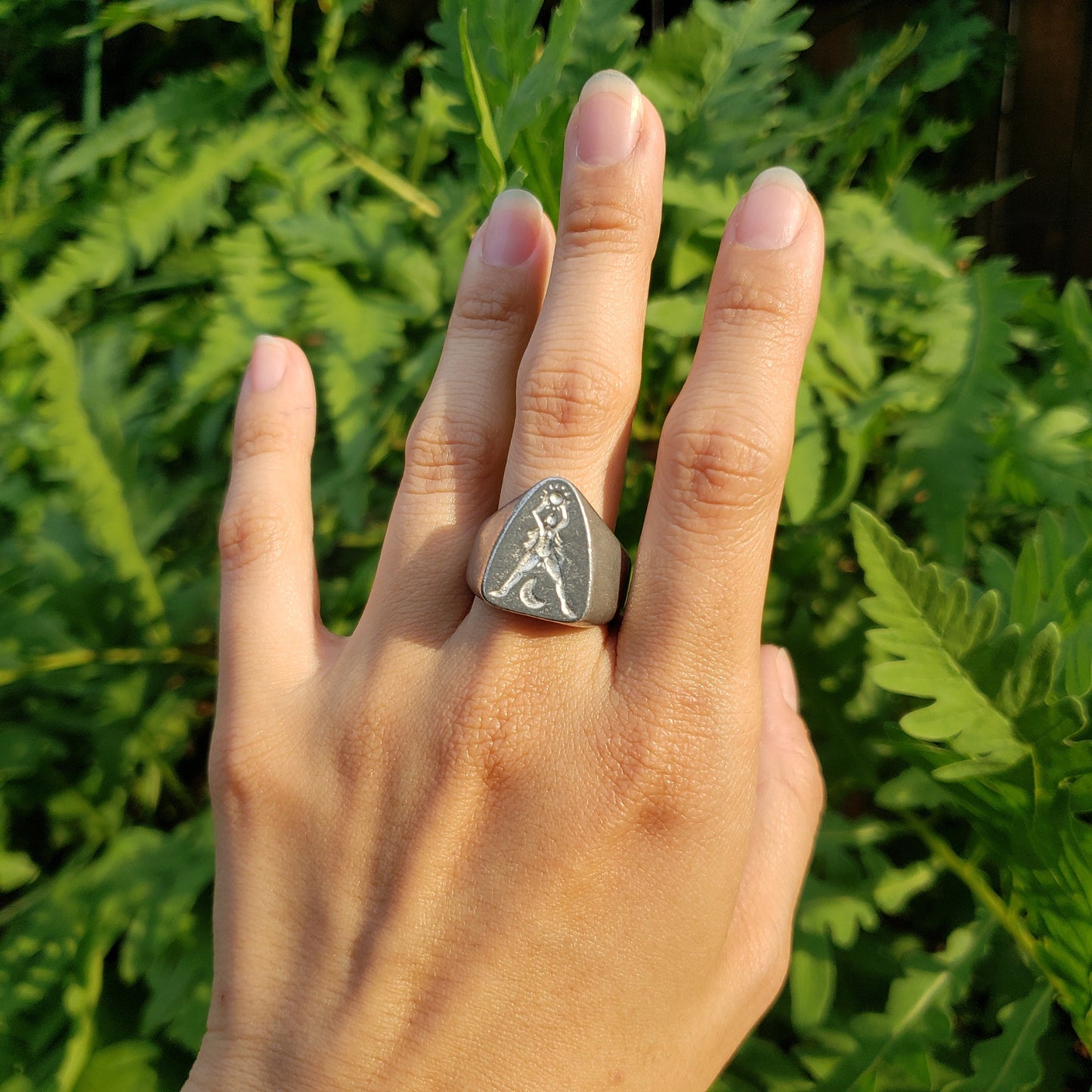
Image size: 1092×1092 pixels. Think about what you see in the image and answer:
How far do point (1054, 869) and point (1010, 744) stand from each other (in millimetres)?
189

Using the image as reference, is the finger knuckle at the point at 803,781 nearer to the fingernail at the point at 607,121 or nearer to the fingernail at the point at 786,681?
the fingernail at the point at 786,681

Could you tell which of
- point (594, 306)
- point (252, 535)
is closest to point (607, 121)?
point (594, 306)

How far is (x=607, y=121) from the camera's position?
4.08 feet

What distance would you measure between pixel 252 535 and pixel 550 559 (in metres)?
0.62

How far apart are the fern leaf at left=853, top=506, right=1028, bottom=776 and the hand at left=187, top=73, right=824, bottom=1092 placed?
199 mm

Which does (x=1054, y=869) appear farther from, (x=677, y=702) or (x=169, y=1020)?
(x=169, y=1020)

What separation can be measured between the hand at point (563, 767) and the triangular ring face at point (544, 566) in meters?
0.07

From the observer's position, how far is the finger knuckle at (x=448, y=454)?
138 centimetres

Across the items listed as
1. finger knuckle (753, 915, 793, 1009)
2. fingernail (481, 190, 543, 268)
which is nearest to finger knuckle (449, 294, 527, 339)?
fingernail (481, 190, 543, 268)

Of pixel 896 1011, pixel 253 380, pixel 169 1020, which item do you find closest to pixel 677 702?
pixel 896 1011

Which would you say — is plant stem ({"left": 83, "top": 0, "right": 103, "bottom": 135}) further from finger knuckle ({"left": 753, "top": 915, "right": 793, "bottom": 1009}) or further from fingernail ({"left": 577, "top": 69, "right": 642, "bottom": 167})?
finger knuckle ({"left": 753, "top": 915, "right": 793, "bottom": 1009})

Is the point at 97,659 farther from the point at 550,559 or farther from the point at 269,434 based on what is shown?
the point at 550,559

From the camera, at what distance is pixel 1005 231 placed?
2.64 metres

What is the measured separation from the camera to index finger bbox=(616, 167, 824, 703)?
1.18 metres
